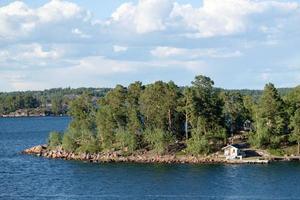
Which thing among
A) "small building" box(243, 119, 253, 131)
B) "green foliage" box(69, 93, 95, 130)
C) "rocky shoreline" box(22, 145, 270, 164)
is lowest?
"rocky shoreline" box(22, 145, 270, 164)

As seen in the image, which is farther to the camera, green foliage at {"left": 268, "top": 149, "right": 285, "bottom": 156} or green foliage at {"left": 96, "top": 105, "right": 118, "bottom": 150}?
green foliage at {"left": 96, "top": 105, "right": 118, "bottom": 150}

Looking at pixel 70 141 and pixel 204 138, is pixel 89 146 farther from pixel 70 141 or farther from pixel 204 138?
pixel 204 138

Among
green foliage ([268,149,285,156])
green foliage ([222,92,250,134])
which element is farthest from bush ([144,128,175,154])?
green foliage ([268,149,285,156])

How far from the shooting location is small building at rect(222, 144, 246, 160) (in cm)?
11850

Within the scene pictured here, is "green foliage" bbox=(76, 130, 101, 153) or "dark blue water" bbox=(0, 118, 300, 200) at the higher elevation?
"green foliage" bbox=(76, 130, 101, 153)

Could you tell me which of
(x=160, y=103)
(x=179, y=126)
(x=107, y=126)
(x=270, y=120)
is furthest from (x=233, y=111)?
(x=107, y=126)

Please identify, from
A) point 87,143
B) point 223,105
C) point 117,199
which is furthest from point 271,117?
point 117,199

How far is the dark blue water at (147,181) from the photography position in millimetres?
89175

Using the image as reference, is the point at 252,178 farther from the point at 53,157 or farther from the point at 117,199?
the point at 53,157

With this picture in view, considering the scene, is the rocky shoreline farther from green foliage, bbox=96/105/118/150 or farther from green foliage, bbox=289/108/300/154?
green foliage, bbox=289/108/300/154

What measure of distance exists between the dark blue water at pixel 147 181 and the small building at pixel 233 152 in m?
4.77

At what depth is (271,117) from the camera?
126 metres

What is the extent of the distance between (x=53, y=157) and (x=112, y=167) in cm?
2347

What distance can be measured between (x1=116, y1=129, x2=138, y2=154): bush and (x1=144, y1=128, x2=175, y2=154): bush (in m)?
2.85
